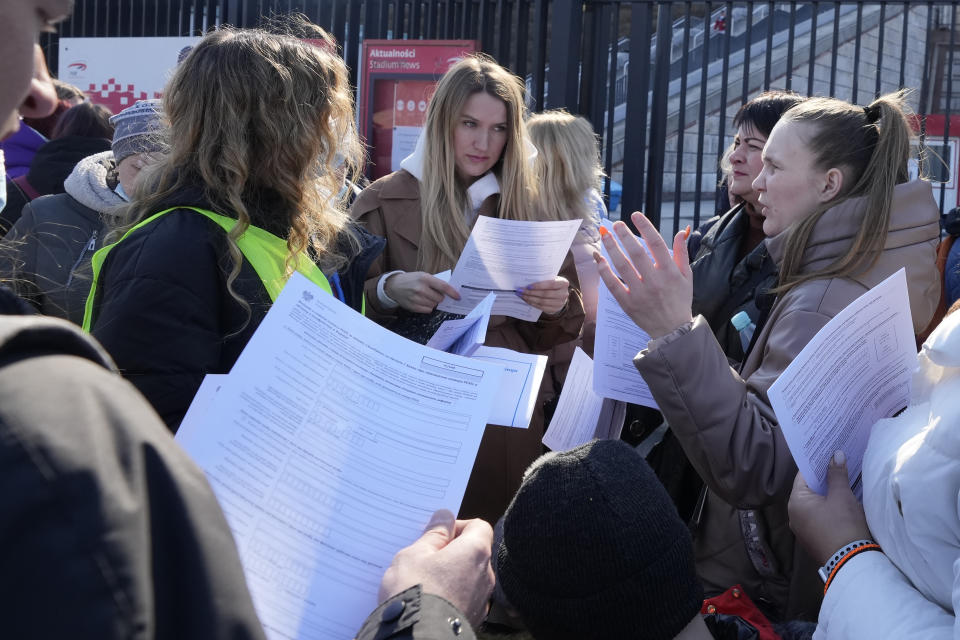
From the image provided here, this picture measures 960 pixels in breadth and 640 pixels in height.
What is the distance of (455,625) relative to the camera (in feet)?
3.12

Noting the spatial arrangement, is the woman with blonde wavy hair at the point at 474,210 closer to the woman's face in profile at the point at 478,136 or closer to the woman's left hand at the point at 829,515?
the woman's face in profile at the point at 478,136

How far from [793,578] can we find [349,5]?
19.1 feet

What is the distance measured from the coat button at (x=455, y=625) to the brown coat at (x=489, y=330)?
201cm

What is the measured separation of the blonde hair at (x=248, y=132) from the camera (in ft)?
5.62

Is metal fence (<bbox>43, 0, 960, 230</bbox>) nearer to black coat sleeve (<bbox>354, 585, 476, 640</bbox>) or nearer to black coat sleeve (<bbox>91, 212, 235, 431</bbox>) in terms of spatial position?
black coat sleeve (<bbox>91, 212, 235, 431</bbox>)

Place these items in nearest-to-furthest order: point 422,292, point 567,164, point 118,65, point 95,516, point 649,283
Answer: point 95,516 < point 649,283 < point 422,292 < point 567,164 < point 118,65

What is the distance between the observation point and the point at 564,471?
1299 mm

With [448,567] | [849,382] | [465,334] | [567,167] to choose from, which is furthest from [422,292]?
[567,167]

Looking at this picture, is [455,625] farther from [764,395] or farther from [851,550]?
[764,395]

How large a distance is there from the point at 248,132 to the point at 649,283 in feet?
2.86

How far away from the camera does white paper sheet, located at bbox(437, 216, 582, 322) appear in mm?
2703

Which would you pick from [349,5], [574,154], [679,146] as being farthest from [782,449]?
[349,5]

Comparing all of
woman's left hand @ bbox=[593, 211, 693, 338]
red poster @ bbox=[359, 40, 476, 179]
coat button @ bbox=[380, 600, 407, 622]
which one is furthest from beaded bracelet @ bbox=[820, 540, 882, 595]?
red poster @ bbox=[359, 40, 476, 179]

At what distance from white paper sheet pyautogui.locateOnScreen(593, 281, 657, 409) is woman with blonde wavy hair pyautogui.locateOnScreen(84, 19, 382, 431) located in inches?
25.1
